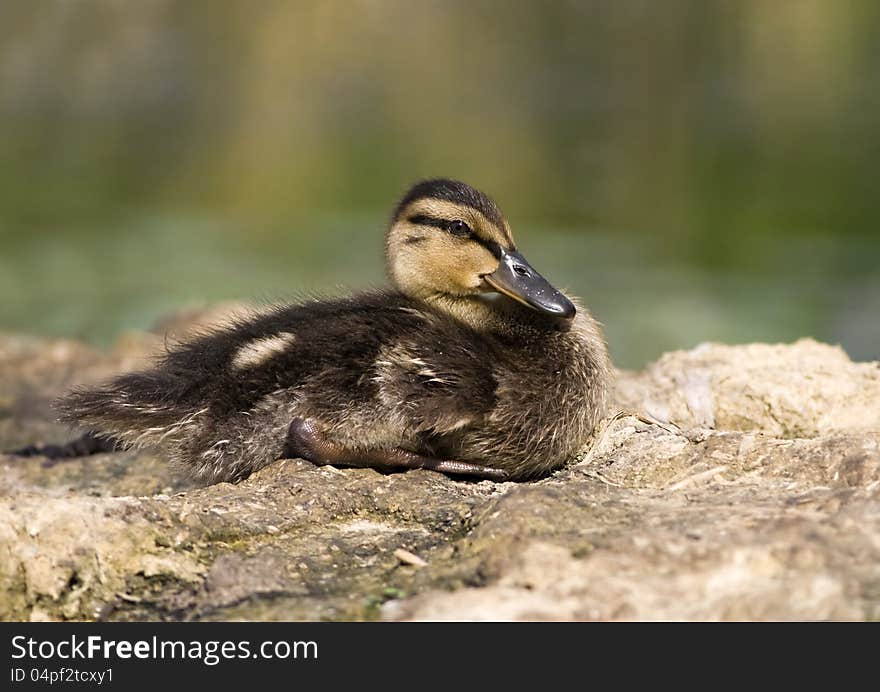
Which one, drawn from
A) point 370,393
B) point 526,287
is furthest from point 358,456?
point 526,287

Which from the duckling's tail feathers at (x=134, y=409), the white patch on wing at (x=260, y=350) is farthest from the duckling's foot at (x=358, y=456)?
the duckling's tail feathers at (x=134, y=409)

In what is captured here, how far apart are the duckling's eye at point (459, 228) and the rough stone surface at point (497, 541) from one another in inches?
32.0

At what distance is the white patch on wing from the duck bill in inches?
29.6

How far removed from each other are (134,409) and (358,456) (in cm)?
71

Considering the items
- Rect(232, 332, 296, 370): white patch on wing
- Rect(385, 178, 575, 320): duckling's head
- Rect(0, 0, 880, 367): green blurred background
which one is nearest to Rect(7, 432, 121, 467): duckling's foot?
Rect(232, 332, 296, 370): white patch on wing

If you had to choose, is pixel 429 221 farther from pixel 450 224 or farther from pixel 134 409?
pixel 134 409

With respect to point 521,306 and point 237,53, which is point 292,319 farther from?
point 237,53

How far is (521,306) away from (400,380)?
2.33 feet

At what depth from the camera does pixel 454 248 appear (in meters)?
4.39

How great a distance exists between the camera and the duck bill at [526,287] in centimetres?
413

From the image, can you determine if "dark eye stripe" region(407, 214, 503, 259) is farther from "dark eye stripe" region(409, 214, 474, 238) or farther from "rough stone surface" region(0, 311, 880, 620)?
"rough stone surface" region(0, 311, 880, 620)

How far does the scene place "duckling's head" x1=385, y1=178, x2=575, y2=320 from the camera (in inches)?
171

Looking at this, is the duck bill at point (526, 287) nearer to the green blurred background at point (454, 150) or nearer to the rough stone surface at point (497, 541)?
the rough stone surface at point (497, 541)
